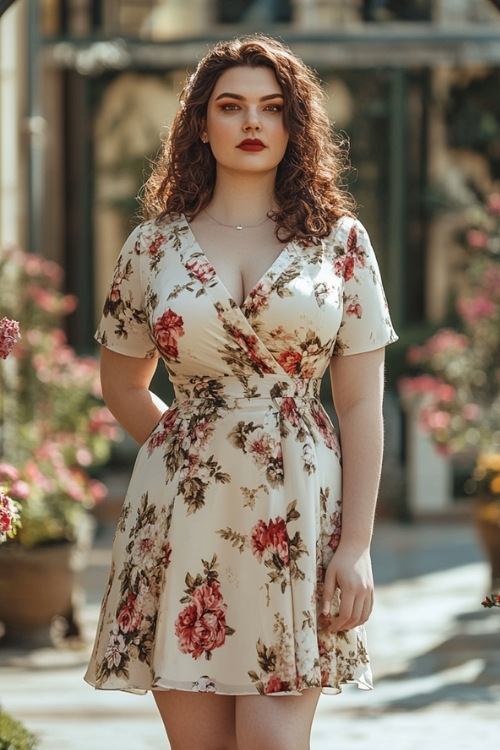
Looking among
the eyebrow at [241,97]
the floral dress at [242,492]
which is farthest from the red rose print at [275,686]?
the eyebrow at [241,97]

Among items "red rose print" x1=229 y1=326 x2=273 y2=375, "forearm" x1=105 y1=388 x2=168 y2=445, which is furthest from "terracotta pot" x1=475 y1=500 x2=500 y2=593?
"red rose print" x1=229 y1=326 x2=273 y2=375

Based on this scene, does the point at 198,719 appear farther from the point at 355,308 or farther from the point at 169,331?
the point at 355,308

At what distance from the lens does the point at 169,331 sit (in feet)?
9.29

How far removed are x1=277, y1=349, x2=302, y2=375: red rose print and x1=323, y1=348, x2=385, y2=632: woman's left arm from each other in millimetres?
104

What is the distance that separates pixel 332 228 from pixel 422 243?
1006 cm

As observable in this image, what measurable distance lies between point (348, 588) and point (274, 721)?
0.28 metres

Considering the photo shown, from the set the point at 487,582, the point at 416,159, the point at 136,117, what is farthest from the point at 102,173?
the point at 487,582

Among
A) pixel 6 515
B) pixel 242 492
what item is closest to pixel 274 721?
pixel 242 492

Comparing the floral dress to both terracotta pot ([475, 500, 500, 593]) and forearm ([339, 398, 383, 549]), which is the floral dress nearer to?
forearm ([339, 398, 383, 549])

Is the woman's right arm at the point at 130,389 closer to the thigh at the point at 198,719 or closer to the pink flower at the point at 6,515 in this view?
the pink flower at the point at 6,515

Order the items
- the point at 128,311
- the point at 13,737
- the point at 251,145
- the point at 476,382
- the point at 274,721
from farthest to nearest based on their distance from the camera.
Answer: the point at 476,382 < the point at 13,737 < the point at 128,311 < the point at 251,145 < the point at 274,721

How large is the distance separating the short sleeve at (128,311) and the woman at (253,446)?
0.08ft

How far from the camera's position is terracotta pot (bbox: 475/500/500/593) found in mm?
7316

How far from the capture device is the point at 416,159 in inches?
503
